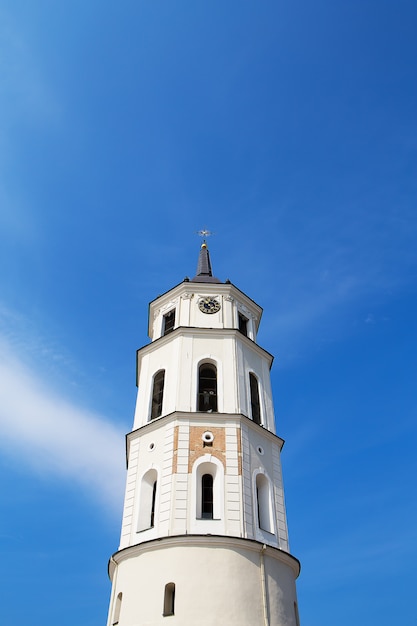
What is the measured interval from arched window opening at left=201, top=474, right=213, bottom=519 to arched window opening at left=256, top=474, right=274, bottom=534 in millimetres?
2173

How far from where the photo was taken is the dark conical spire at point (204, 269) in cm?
3349

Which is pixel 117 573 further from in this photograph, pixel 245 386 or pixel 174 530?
pixel 245 386

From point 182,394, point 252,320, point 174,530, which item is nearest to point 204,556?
point 174,530

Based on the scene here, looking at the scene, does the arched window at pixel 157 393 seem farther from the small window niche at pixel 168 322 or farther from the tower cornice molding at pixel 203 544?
the tower cornice molding at pixel 203 544

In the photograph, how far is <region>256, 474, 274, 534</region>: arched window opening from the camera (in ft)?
73.1

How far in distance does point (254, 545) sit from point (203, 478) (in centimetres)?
366

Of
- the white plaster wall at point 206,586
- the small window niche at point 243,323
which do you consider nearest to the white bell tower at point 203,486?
the white plaster wall at point 206,586

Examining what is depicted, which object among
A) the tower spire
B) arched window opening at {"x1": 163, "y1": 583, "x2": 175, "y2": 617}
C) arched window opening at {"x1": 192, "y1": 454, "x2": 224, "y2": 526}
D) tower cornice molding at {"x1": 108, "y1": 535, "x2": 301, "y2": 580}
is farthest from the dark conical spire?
arched window opening at {"x1": 163, "y1": 583, "x2": 175, "y2": 617}

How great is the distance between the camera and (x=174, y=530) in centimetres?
2027

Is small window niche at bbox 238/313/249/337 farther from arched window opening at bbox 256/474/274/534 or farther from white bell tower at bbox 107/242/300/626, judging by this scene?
arched window opening at bbox 256/474/274/534

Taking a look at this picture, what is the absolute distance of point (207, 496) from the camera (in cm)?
2217

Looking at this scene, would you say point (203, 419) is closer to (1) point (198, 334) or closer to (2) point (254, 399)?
(2) point (254, 399)

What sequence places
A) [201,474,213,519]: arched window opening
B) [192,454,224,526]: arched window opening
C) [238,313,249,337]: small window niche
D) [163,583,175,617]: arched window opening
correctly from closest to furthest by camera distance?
1. [163,583,175,617]: arched window opening
2. [192,454,224,526]: arched window opening
3. [201,474,213,519]: arched window opening
4. [238,313,249,337]: small window niche

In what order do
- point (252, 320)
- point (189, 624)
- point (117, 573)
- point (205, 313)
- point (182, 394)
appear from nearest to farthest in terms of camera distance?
point (189, 624)
point (117, 573)
point (182, 394)
point (205, 313)
point (252, 320)
